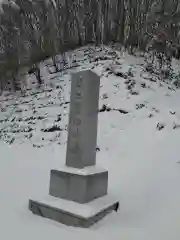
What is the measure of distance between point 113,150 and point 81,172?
138 inches

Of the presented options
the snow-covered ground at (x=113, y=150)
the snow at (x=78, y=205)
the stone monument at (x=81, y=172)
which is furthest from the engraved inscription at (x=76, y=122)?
the snow-covered ground at (x=113, y=150)

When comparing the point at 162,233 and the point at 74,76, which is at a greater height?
the point at 74,76

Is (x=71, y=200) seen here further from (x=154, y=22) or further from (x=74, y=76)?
(x=154, y=22)

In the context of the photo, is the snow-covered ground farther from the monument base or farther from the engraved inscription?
the engraved inscription

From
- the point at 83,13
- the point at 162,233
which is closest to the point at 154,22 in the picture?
the point at 83,13

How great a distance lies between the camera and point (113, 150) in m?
8.33

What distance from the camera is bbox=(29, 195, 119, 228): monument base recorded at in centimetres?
445

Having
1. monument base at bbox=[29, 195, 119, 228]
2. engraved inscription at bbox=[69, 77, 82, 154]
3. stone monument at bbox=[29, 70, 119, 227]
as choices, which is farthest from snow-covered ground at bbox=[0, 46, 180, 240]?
engraved inscription at bbox=[69, 77, 82, 154]

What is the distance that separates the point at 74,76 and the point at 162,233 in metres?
2.29

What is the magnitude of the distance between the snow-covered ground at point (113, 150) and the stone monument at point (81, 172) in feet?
0.65

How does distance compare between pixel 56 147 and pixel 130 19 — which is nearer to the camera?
pixel 56 147

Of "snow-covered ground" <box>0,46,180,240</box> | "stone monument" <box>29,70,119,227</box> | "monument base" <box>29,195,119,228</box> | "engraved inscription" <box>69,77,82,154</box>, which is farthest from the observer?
"engraved inscription" <box>69,77,82,154</box>

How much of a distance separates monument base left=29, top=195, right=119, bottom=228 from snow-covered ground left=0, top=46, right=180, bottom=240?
89 mm

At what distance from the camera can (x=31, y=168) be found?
7.66 meters
